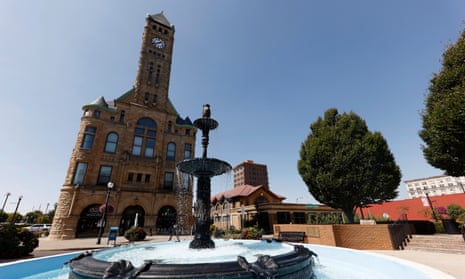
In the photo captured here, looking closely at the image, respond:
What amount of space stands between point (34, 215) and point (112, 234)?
77.9 meters

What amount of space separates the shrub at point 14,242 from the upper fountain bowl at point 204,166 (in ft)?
37.9

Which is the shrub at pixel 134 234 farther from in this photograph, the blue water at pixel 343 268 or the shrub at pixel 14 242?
the blue water at pixel 343 268

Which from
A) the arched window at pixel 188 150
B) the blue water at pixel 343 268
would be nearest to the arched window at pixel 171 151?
the arched window at pixel 188 150

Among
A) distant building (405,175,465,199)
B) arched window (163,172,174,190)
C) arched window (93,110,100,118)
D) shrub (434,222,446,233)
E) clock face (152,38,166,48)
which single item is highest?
clock face (152,38,166,48)

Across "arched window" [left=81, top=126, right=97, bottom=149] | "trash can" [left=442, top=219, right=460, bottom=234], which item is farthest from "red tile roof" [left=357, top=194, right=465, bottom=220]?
"arched window" [left=81, top=126, right=97, bottom=149]

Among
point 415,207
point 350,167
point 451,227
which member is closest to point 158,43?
point 350,167

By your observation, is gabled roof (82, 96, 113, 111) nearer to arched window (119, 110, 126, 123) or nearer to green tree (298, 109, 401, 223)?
arched window (119, 110, 126, 123)

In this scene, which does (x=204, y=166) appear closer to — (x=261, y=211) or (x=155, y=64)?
(x=261, y=211)

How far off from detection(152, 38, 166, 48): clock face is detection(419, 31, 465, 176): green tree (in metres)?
38.0

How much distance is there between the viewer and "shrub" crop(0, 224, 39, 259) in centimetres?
1041

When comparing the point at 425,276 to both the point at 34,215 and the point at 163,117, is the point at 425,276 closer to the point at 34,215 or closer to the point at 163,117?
the point at 163,117

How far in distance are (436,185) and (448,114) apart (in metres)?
110

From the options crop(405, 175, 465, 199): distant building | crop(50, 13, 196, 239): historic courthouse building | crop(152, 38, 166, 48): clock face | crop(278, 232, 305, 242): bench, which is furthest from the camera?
crop(405, 175, 465, 199): distant building

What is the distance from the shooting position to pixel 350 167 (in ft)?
57.9
